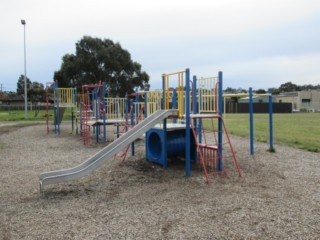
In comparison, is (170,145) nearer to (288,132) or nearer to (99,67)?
(288,132)

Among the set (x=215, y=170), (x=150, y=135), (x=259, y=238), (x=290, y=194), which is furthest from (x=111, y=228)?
(x=150, y=135)

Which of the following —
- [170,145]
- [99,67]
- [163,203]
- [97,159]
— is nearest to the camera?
[163,203]

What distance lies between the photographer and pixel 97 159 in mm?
6223

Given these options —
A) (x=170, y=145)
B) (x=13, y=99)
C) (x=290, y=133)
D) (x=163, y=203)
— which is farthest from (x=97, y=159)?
(x=13, y=99)

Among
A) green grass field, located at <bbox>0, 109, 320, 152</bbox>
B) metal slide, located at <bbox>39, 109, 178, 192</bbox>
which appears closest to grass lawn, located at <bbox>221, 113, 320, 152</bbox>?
green grass field, located at <bbox>0, 109, 320, 152</bbox>

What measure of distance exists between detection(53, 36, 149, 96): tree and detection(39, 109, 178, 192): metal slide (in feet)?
97.3

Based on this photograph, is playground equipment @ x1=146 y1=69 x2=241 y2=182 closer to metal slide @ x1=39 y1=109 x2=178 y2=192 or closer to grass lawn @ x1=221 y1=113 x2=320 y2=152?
metal slide @ x1=39 y1=109 x2=178 y2=192

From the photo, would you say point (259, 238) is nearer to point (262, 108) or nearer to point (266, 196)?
point (266, 196)

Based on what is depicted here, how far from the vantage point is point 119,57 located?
3691 centimetres

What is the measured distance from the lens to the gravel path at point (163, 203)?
3957mm

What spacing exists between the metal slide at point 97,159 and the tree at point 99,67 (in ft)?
97.3

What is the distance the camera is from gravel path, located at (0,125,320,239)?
396 centimetres

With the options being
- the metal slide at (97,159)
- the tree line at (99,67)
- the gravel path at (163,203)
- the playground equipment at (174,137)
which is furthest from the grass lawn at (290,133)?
the tree line at (99,67)

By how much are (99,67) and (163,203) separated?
107ft
